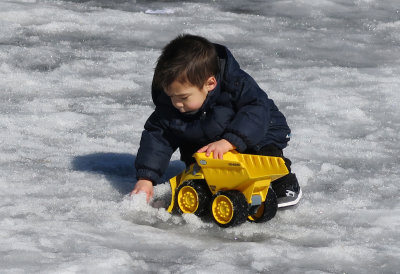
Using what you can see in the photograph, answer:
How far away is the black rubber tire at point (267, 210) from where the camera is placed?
358cm

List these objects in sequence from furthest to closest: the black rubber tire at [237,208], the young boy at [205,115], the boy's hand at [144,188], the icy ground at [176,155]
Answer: the boy's hand at [144,188] → the young boy at [205,115] → the black rubber tire at [237,208] → the icy ground at [176,155]

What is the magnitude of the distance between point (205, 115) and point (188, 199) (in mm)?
396

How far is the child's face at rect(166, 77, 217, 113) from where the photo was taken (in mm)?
3555

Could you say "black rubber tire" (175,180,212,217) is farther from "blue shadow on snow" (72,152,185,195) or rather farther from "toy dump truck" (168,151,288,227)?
"blue shadow on snow" (72,152,185,195)

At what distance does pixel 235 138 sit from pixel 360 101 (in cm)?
206

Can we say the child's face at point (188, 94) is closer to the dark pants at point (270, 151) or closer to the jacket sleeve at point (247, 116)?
the jacket sleeve at point (247, 116)

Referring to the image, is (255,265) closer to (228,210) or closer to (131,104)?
(228,210)

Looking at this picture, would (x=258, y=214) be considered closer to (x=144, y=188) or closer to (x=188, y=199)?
(x=188, y=199)

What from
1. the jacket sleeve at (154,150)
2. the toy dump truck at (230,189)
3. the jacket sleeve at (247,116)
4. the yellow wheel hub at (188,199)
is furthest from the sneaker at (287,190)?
the jacket sleeve at (154,150)

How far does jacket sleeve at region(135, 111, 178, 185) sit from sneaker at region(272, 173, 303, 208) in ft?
1.75

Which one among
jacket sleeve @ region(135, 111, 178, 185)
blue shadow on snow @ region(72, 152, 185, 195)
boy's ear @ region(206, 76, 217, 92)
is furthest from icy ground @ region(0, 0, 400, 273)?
boy's ear @ region(206, 76, 217, 92)

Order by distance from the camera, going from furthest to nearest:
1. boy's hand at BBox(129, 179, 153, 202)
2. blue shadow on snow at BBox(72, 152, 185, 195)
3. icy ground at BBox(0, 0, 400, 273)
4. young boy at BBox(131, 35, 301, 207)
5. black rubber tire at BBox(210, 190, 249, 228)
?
blue shadow on snow at BBox(72, 152, 185, 195) → boy's hand at BBox(129, 179, 153, 202) → young boy at BBox(131, 35, 301, 207) → black rubber tire at BBox(210, 190, 249, 228) → icy ground at BBox(0, 0, 400, 273)

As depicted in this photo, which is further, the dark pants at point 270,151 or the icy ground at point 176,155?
the dark pants at point 270,151

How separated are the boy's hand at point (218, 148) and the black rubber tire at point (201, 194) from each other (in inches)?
6.6
